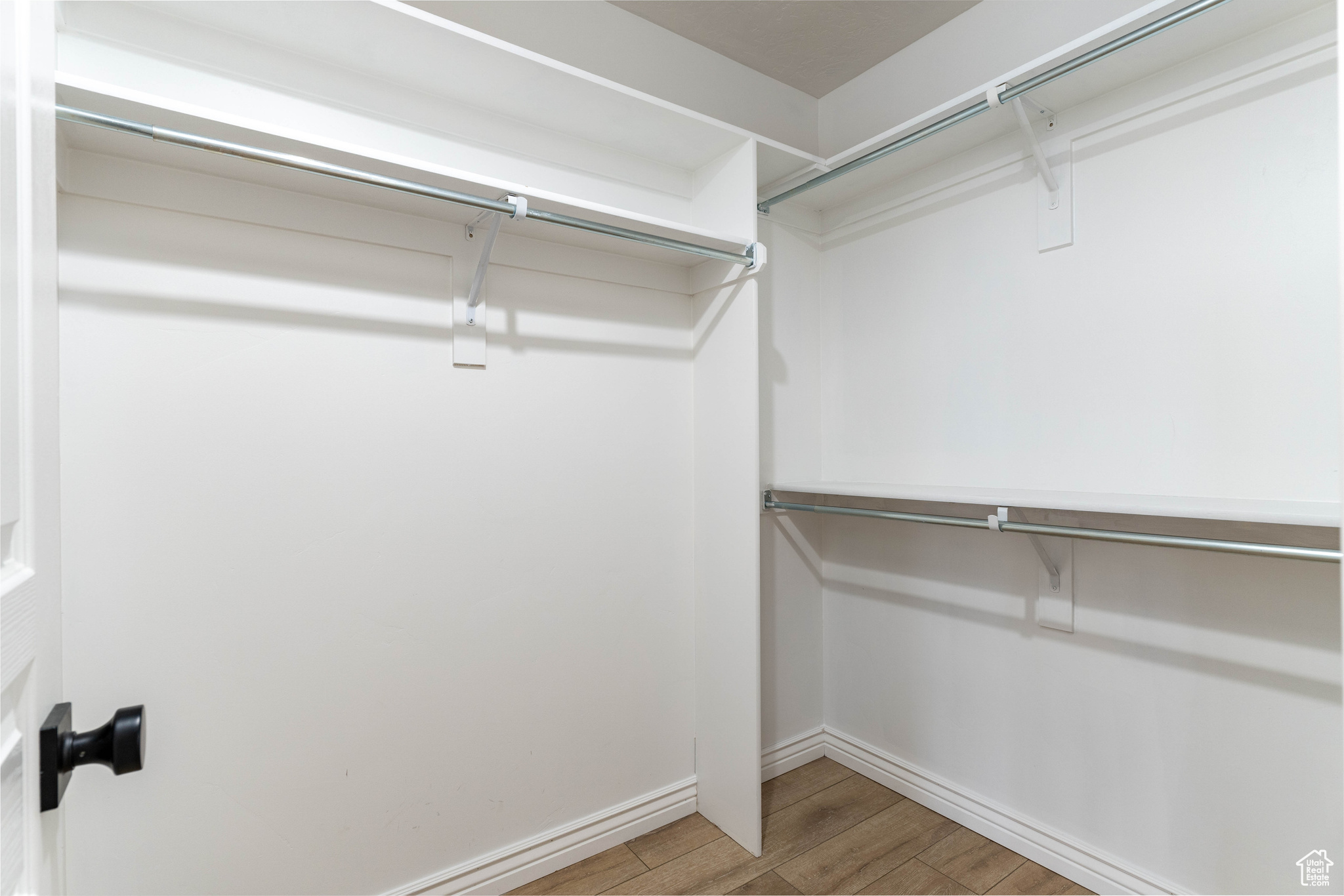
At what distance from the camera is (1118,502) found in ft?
4.59

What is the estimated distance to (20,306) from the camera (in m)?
0.53

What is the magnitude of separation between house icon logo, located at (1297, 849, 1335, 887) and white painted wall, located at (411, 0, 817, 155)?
2.43m

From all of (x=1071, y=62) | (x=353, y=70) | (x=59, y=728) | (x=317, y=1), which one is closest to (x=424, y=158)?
(x=353, y=70)

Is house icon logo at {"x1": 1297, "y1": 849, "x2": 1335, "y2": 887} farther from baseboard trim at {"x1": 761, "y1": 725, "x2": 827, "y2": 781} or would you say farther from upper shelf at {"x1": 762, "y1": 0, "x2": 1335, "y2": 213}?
upper shelf at {"x1": 762, "y1": 0, "x2": 1335, "y2": 213}

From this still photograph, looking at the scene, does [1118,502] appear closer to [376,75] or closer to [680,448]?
[680,448]

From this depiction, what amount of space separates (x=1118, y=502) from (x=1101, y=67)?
1.03 meters

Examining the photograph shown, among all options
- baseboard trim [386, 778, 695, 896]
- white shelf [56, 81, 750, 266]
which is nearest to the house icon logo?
baseboard trim [386, 778, 695, 896]

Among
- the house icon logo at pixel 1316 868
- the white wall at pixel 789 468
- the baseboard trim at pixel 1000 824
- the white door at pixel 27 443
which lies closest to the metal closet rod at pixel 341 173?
the white door at pixel 27 443

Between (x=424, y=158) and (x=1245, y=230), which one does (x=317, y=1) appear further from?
(x=1245, y=230)

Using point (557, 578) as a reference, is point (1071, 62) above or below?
above

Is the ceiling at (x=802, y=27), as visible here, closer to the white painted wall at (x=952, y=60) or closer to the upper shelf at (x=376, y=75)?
the white painted wall at (x=952, y=60)

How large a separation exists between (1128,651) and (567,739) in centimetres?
150

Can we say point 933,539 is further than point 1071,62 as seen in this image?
Yes

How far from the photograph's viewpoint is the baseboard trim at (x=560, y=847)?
1618mm
